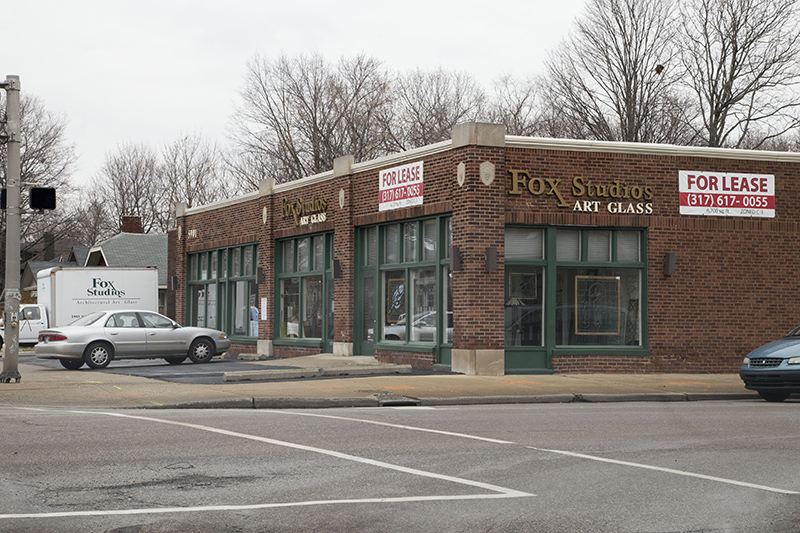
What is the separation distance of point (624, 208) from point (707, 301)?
2.92 metres

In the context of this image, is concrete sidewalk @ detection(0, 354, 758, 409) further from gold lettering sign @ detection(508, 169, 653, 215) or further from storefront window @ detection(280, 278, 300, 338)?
storefront window @ detection(280, 278, 300, 338)

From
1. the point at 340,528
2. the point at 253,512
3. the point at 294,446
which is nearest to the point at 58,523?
the point at 253,512

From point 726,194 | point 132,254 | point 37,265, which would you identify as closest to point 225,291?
point 726,194

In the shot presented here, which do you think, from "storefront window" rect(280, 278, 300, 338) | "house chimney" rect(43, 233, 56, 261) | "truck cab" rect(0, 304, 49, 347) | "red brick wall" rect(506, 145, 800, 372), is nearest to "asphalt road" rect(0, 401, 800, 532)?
"red brick wall" rect(506, 145, 800, 372)

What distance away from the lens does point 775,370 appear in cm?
1568

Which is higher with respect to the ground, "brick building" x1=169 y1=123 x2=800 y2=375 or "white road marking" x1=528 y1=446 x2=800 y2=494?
"brick building" x1=169 y1=123 x2=800 y2=375

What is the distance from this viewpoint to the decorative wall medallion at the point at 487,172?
19.9 m

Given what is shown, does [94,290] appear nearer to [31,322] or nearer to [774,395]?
[31,322]

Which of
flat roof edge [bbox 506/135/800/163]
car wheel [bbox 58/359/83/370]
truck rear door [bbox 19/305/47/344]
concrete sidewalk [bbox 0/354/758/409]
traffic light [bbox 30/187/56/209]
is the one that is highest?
flat roof edge [bbox 506/135/800/163]

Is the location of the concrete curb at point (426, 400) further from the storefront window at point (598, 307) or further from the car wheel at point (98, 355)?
the car wheel at point (98, 355)

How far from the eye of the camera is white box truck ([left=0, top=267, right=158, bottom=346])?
31.4 meters

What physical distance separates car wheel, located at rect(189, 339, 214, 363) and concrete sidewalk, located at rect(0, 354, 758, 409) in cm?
413

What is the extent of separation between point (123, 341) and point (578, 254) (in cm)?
1128

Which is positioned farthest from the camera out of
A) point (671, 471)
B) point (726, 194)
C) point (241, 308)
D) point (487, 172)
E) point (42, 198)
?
point (241, 308)
